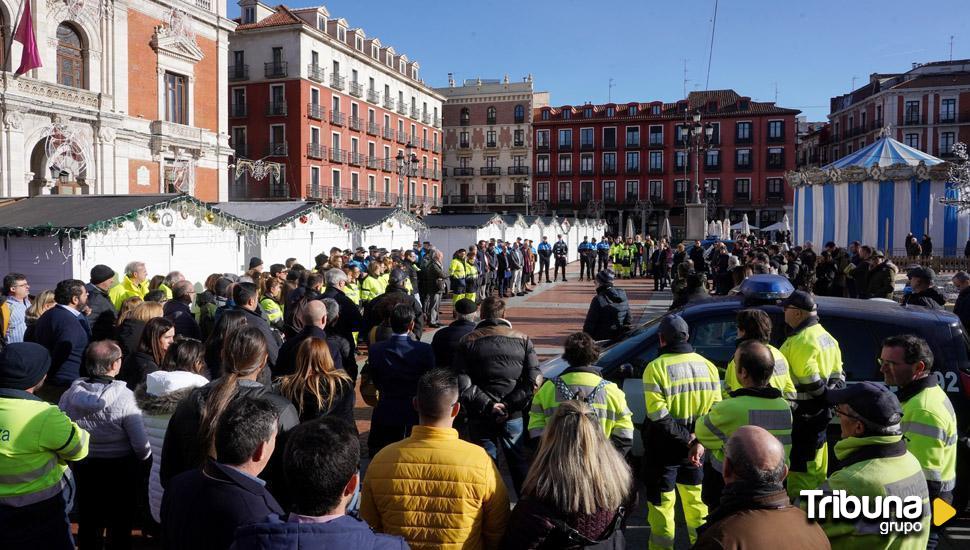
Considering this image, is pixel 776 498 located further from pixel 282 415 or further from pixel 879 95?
pixel 879 95

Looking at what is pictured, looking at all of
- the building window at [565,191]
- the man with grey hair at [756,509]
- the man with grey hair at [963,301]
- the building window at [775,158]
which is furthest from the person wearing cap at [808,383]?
the building window at [565,191]

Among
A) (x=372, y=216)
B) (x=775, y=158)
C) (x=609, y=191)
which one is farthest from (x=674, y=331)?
(x=609, y=191)

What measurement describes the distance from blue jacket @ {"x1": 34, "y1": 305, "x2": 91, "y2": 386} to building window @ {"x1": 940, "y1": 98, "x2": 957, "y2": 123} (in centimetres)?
6366

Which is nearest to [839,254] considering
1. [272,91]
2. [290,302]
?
[290,302]

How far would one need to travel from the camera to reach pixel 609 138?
66.2 meters

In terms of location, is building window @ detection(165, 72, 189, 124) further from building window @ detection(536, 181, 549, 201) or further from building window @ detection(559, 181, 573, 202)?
building window @ detection(559, 181, 573, 202)

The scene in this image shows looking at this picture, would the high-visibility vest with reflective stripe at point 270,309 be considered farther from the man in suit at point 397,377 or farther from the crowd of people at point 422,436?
the man in suit at point 397,377

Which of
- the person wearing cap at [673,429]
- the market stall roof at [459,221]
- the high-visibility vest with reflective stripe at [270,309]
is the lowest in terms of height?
the person wearing cap at [673,429]

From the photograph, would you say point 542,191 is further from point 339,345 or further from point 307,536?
point 307,536

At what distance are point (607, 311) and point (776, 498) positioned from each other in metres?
5.61

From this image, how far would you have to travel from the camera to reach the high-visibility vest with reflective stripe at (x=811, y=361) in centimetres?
475

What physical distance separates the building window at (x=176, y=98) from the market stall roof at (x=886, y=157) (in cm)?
2567

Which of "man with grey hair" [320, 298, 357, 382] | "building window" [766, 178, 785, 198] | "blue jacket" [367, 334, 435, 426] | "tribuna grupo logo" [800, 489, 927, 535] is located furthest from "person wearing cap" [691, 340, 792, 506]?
"building window" [766, 178, 785, 198]

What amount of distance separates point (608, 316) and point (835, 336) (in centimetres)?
276
